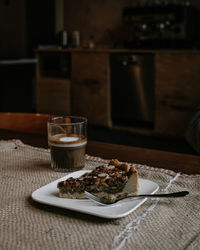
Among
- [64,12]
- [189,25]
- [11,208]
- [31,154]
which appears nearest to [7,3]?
[64,12]

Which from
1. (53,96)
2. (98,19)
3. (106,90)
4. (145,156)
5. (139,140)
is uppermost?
(98,19)

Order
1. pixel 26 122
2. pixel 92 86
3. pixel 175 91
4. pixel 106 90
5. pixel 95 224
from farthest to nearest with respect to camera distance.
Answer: pixel 92 86, pixel 106 90, pixel 175 91, pixel 26 122, pixel 95 224

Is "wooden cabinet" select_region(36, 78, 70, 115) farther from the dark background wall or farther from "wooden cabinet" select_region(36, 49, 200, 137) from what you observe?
the dark background wall

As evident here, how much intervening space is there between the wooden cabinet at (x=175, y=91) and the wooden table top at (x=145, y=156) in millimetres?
2652

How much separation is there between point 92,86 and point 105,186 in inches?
150

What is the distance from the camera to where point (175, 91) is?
386 centimetres

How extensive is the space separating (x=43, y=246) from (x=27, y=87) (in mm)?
5172

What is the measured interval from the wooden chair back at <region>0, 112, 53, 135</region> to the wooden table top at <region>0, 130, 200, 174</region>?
0.91 ft

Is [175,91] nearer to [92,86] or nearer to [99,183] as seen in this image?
[92,86]

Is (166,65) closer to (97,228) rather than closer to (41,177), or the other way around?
(41,177)

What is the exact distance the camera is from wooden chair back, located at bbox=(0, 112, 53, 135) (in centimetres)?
161

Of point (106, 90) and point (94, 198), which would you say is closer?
point (94, 198)

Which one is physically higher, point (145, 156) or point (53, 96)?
point (145, 156)

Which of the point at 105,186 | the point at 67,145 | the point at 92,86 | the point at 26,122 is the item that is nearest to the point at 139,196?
the point at 105,186
